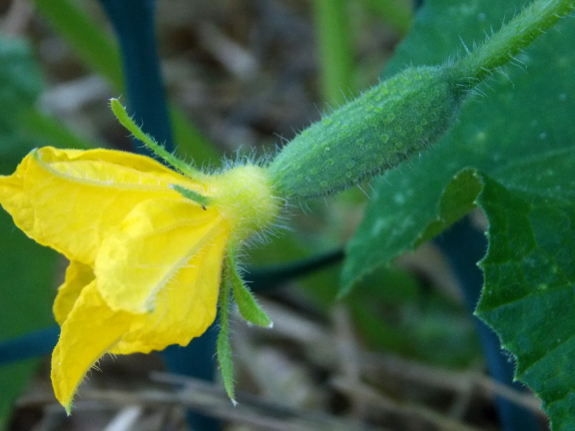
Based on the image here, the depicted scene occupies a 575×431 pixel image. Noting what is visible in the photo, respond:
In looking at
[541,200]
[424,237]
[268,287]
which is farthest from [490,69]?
[268,287]

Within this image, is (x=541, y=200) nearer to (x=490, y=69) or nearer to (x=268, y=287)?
(x=490, y=69)

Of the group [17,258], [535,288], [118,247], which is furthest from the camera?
[17,258]

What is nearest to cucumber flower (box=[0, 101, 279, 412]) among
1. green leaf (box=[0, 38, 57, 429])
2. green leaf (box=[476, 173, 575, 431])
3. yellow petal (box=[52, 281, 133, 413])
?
yellow petal (box=[52, 281, 133, 413])

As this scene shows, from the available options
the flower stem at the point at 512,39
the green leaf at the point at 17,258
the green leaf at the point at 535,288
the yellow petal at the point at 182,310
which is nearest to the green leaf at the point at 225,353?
the yellow petal at the point at 182,310

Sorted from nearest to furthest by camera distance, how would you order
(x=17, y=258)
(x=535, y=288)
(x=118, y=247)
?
(x=118, y=247)
(x=535, y=288)
(x=17, y=258)

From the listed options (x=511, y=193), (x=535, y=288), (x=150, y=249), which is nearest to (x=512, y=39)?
(x=511, y=193)

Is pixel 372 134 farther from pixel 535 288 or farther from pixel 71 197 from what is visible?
pixel 71 197
